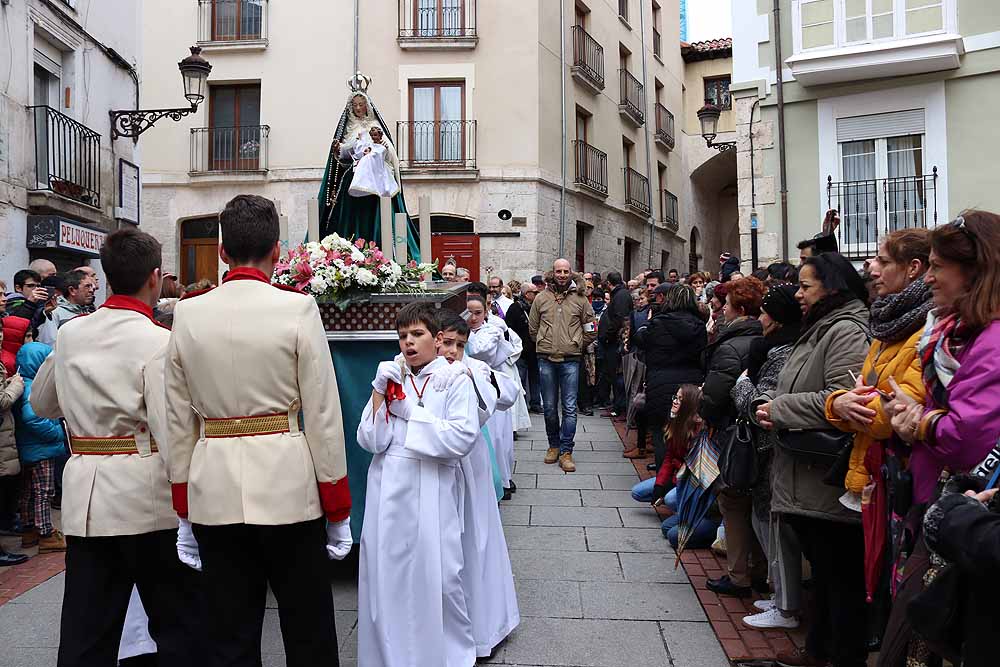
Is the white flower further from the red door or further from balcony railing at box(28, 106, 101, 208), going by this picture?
the red door

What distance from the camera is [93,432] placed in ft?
10.9

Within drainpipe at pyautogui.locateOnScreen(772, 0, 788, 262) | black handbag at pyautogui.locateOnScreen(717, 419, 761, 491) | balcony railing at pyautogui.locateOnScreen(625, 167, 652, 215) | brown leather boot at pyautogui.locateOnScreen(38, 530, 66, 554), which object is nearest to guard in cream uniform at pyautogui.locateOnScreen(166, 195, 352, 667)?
black handbag at pyautogui.locateOnScreen(717, 419, 761, 491)

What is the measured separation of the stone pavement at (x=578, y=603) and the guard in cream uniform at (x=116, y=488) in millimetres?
940

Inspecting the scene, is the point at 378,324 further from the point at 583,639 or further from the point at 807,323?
the point at 807,323

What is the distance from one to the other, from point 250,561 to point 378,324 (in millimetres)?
2188

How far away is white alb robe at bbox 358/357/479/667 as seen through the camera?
3615 mm


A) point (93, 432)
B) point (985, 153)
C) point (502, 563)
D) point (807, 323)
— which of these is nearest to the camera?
point (93, 432)

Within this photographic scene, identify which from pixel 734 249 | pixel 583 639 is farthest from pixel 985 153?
pixel 734 249

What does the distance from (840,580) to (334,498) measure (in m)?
2.22

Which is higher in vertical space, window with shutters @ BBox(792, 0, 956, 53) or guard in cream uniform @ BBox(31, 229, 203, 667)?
window with shutters @ BBox(792, 0, 956, 53)

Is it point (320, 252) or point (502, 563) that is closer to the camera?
point (502, 563)

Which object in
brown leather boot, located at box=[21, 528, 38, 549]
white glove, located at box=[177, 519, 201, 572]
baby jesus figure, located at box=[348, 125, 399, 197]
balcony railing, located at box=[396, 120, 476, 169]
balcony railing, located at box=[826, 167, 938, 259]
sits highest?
balcony railing, located at box=[396, 120, 476, 169]

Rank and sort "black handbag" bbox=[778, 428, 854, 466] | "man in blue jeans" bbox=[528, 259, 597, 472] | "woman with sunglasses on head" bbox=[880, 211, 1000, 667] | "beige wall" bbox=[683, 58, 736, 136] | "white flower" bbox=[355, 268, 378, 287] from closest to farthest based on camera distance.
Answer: "woman with sunglasses on head" bbox=[880, 211, 1000, 667]
"black handbag" bbox=[778, 428, 854, 466]
"white flower" bbox=[355, 268, 378, 287]
"man in blue jeans" bbox=[528, 259, 597, 472]
"beige wall" bbox=[683, 58, 736, 136]

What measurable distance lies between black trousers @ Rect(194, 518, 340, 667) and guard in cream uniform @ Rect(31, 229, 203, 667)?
1.05 ft
